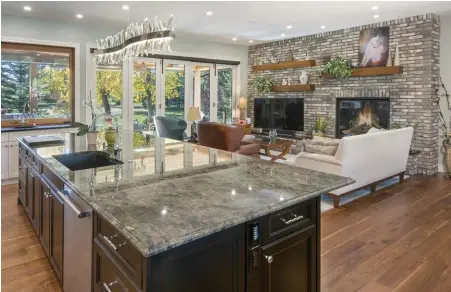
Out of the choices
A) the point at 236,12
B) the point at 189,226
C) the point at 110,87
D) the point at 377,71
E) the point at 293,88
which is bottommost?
the point at 189,226

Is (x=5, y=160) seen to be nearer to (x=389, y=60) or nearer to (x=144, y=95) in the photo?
(x=144, y=95)

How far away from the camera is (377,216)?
4094 millimetres

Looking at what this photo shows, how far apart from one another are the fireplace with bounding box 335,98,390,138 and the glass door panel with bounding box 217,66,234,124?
3176 millimetres

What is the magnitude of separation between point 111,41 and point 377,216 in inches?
164

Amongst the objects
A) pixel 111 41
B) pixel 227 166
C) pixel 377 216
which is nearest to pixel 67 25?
pixel 111 41

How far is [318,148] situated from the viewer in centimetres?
479

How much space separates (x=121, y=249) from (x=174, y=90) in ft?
24.4

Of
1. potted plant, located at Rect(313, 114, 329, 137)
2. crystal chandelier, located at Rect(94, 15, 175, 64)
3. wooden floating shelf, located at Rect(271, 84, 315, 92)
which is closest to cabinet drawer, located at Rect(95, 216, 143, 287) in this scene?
crystal chandelier, located at Rect(94, 15, 175, 64)

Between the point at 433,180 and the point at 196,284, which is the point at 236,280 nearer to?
the point at 196,284

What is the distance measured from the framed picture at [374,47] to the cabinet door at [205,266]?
651 cm

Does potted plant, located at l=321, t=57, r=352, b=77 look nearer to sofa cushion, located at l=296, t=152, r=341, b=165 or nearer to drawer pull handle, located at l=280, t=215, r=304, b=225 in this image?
sofa cushion, located at l=296, t=152, r=341, b=165

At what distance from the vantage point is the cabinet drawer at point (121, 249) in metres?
1.27

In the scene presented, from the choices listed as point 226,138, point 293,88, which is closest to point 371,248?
point 226,138

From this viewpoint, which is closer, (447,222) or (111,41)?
(447,222)
